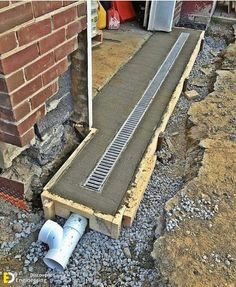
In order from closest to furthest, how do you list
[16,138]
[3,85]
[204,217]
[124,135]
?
[3,85] < [16,138] < [204,217] < [124,135]

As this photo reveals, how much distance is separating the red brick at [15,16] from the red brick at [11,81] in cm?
23

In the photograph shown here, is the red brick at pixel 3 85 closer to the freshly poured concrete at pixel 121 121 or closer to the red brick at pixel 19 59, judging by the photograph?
the red brick at pixel 19 59

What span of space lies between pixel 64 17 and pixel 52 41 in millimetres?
189

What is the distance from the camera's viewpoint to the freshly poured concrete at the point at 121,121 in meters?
2.24

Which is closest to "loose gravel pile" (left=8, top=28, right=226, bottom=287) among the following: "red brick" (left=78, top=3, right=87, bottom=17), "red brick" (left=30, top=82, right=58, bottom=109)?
"red brick" (left=30, top=82, right=58, bottom=109)

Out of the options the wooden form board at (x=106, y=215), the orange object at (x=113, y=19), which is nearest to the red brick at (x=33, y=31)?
the wooden form board at (x=106, y=215)

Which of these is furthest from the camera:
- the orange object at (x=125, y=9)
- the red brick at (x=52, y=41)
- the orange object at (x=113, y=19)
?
the orange object at (x=125, y=9)

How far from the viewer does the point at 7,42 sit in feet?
4.78

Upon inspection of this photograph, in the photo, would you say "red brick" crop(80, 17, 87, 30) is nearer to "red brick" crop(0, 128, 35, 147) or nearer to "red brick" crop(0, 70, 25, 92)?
"red brick" crop(0, 70, 25, 92)

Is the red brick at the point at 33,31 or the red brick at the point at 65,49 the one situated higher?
the red brick at the point at 33,31

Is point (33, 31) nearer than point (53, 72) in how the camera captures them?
Yes

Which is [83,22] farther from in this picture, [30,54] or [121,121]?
[121,121]

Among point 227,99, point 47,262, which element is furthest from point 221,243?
point 227,99

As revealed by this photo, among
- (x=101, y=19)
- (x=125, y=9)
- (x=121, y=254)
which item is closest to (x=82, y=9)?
(x=121, y=254)
